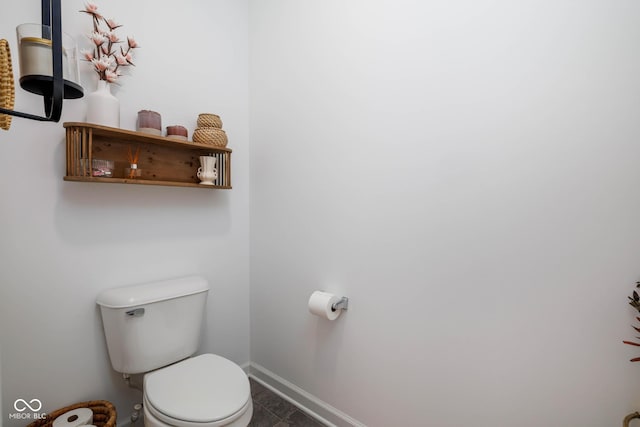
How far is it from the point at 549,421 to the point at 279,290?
1325 mm

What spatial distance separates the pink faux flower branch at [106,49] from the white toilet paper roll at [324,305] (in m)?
1.36

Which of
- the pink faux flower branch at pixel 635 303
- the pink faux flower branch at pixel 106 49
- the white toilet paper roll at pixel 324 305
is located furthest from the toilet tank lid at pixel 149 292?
the pink faux flower branch at pixel 635 303

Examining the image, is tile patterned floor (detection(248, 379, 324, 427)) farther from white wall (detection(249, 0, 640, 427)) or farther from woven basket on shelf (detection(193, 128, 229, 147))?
woven basket on shelf (detection(193, 128, 229, 147))

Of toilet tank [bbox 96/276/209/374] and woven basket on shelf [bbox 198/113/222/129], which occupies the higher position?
woven basket on shelf [bbox 198/113/222/129]

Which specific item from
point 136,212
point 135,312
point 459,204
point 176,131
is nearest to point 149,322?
point 135,312

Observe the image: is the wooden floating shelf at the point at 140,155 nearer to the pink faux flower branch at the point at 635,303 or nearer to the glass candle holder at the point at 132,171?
the glass candle holder at the point at 132,171

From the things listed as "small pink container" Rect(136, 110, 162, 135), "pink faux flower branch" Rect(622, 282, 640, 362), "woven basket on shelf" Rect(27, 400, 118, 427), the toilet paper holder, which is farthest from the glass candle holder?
"pink faux flower branch" Rect(622, 282, 640, 362)

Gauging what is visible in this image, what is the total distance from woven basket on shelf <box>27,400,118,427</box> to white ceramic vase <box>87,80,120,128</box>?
4.02ft

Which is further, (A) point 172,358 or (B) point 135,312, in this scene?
(A) point 172,358

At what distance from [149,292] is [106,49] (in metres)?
1.12

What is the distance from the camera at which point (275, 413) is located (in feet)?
5.52

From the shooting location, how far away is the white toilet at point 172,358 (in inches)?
44.7

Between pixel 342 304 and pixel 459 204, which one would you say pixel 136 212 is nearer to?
pixel 342 304

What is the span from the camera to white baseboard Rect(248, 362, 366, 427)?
156 cm
